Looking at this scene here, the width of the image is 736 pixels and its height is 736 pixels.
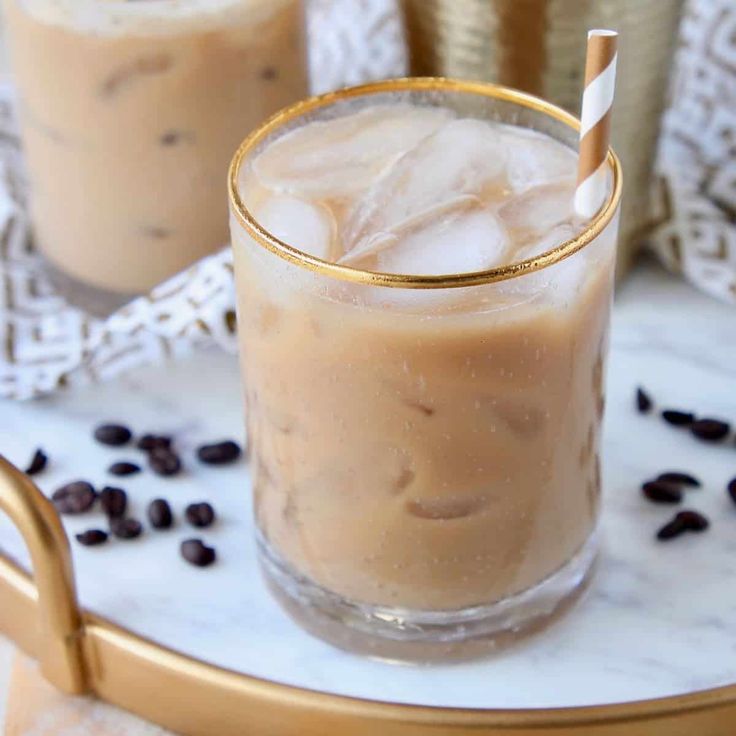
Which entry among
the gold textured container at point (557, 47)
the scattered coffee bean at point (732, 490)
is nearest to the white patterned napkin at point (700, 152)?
the gold textured container at point (557, 47)

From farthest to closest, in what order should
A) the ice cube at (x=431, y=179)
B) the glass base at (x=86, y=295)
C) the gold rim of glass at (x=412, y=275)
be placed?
the glass base at (x=86, y=295)
the ice cube at (x=431, y=179)
the gold rim of glass at (x=412, y=275)

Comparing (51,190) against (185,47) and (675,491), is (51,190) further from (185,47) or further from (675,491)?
(675,491)

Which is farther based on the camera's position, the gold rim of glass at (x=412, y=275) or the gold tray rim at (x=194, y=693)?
the gold tray rim at (x=194, y=693)

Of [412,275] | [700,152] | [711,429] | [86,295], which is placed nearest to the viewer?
[412,275]

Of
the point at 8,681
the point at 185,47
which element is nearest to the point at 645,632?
the point at 8,681

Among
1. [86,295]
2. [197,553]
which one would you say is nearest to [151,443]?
[197,553]

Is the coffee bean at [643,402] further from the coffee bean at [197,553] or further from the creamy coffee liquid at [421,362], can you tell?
the coffee bean at [197,553]

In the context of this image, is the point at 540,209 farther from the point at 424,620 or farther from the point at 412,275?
the point at 424,620
